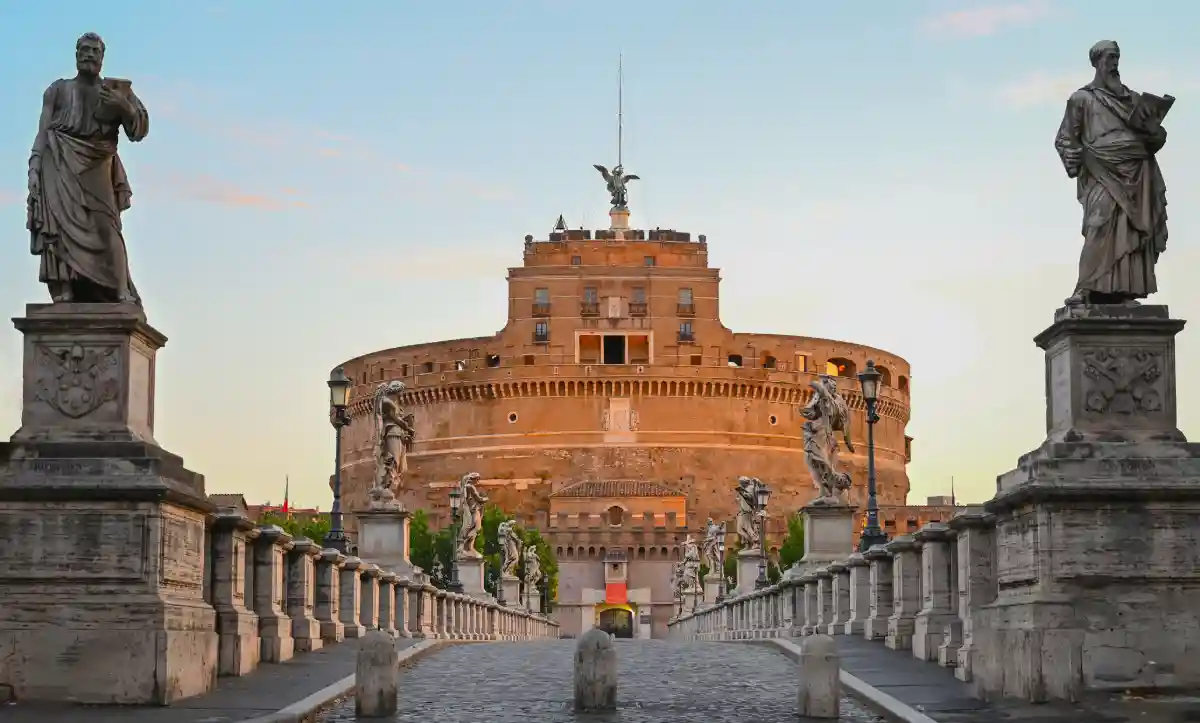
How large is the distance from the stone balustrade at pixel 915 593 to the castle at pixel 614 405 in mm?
98049

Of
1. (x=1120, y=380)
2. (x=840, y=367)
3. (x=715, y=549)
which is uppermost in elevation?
(x=840, y=367)

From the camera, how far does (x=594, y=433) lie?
132 metres

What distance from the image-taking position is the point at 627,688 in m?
17.3

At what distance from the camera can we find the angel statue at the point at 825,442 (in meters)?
32.9

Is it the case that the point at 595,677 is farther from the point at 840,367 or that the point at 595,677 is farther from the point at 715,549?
the point at 840,367

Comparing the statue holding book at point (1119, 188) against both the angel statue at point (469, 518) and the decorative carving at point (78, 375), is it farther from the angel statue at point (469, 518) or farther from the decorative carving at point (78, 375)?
the angel statue at point (469, 518)

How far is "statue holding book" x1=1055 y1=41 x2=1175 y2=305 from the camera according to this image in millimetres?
14008

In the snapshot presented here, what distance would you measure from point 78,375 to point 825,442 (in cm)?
2101

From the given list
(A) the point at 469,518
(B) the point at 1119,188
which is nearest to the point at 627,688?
(B) the point at 1119,188

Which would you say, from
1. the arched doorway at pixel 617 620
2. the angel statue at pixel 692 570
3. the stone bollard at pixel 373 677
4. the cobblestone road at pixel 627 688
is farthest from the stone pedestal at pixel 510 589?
the stone bollard at pixel 373 677

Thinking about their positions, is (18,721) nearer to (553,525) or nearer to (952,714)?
(952,714)

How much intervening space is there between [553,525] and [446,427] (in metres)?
14.0

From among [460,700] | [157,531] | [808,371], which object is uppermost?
[808,371]

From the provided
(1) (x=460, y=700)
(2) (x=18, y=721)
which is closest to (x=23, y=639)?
(2) (x=18, y=721)
